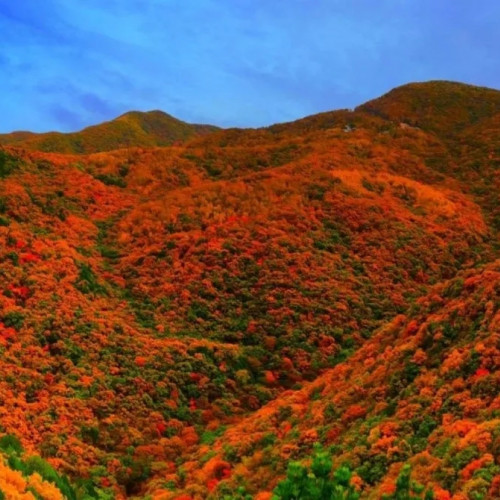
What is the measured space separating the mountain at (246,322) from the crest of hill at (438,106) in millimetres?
16721

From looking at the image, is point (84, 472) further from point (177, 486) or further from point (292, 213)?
point (292, 213)

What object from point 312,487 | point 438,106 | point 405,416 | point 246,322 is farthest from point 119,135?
point 312,487

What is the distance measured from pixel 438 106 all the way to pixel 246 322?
53066 mm

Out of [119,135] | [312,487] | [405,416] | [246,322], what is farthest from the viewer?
[119,135]

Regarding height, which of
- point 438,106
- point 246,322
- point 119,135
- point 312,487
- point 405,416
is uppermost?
point 438,106

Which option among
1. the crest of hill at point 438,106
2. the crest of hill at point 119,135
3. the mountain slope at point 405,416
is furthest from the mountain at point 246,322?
the crest of hill at point 119,135

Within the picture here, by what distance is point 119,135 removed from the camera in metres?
94.9

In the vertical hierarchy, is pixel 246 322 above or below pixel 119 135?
below

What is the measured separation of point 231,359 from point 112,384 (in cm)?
450

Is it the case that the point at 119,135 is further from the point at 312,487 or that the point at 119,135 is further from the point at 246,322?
the point at 312,487

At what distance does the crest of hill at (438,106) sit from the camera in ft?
207

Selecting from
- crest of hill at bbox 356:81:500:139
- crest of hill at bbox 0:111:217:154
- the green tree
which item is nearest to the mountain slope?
the green tree

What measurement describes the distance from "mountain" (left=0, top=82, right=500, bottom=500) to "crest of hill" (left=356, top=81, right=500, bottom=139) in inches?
658

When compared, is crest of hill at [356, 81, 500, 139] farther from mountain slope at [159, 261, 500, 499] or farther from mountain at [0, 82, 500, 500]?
mountain slope at [159, 261, 500, 499]
